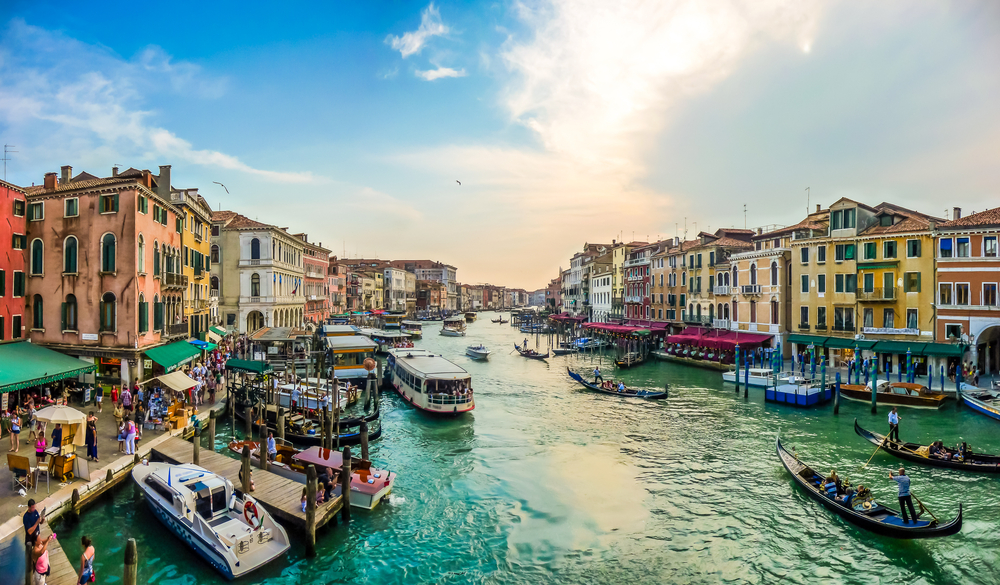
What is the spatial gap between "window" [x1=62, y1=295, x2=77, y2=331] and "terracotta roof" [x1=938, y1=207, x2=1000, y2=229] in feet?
134

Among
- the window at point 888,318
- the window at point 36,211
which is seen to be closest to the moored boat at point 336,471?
the window at point 36,211

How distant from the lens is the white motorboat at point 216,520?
11.3 metres

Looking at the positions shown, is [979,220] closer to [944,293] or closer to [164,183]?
[944,293]

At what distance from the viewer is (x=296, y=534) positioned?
13055mm

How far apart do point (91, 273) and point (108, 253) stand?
106 centimetres

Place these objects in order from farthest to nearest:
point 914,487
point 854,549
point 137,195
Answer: point 137,195
point 914,487
point 854,549

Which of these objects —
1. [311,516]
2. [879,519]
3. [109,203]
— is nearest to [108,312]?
[109,203]

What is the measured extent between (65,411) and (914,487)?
76.9 feet

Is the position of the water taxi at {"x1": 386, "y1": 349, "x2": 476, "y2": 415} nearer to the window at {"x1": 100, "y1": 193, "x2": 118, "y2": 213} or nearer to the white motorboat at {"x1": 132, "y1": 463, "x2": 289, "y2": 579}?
the white motorboat at {"x1": 132, "y1": 463, "x2": 289, "y2": 579}

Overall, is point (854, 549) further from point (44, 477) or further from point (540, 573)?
point (44, 477)

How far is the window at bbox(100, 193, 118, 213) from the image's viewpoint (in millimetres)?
22047

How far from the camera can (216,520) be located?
12047 mm

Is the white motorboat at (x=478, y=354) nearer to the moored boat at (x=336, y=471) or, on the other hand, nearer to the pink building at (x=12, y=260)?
the moored boat at (x=336, y=471)

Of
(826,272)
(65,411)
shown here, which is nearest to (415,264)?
(826,272)
